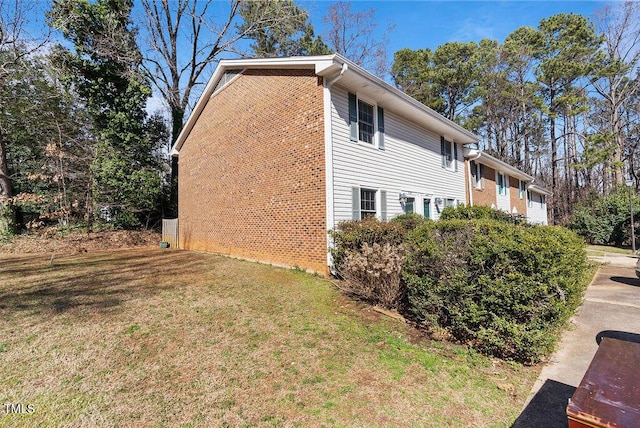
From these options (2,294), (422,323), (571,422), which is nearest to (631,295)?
(422,323)

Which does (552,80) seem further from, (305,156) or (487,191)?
(305,156)

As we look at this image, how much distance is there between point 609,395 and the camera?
4.50 ft

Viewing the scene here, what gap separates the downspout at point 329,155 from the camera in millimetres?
7641

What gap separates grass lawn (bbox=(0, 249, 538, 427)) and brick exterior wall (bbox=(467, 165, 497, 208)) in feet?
44.8

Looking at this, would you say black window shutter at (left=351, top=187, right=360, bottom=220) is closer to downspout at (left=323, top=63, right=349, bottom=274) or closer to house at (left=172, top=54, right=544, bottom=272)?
house at (left=172, top=54, right=544, bottom=272)

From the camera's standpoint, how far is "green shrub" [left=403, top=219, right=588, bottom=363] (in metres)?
3.57

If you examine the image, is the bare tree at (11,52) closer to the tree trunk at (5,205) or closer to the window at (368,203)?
the tree trunk at (5,205)

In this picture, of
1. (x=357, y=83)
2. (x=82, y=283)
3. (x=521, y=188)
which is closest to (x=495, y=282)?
(x=357, y=83)

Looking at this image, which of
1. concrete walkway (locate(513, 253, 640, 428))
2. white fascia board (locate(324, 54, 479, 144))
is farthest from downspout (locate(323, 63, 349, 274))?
concrete walkway (locate(513, 253, 640, 428))

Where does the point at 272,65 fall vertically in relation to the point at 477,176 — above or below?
above

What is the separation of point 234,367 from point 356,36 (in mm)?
25161

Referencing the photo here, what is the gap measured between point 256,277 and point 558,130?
110 feet

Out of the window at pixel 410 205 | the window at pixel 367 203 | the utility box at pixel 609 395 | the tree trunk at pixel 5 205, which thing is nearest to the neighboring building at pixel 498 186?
the window at pixel 410 205

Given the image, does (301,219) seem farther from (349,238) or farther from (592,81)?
(592,81)
